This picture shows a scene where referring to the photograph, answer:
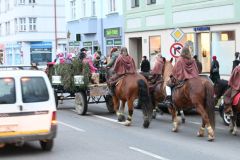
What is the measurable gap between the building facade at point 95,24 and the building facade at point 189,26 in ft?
4.68

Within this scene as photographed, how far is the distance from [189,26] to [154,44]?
13.9 ft

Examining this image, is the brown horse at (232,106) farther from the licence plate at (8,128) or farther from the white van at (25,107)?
the licence plate at (8,128)

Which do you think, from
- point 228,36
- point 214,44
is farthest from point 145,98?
point 214,44

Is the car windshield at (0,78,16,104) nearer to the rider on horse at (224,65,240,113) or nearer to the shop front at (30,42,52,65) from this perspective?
the rider on horse at (224,65,240,113)

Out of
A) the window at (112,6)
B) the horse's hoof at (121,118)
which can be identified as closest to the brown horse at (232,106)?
the horse's hoof at (121,118)

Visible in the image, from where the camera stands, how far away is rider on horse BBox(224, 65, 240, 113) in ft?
40.9

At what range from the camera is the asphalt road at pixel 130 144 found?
1016cm

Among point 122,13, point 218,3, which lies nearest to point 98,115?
point 218,3

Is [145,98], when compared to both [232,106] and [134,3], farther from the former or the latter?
[134,3]

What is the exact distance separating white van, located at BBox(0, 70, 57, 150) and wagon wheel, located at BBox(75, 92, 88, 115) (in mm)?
6797

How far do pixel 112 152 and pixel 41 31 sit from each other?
2148 inches

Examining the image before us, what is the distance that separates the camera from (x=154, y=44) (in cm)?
3164

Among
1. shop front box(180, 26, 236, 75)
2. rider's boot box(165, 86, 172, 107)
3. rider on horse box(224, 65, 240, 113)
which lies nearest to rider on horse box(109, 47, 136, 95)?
rider's boot box(165, 86, 172, 107)

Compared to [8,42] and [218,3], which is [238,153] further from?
[8,42]
